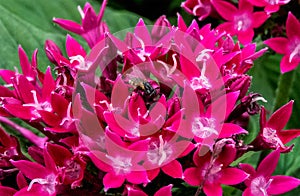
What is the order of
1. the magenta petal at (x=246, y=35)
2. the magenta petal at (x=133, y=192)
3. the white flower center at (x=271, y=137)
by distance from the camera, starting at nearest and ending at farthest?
the magenta petal at (x=133, y=192) → the white flower center at (x=271, y=137) → the magenta petal at (x=246, y=35)

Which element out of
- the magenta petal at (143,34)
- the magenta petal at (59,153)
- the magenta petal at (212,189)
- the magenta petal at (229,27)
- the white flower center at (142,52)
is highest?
the magenta petal at (143,34)

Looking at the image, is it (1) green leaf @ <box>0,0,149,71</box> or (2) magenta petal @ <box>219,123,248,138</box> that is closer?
(2) magenta petal @ <box>219,123,248,138</box>

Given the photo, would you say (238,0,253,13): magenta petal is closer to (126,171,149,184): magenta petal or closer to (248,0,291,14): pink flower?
(248,0,291,14): pink flower

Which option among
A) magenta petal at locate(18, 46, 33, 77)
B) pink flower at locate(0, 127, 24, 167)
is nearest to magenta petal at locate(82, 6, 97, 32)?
magenta petal at locate(18, 46, 33, 77)

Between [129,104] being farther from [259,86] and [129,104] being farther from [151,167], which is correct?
[259,86]

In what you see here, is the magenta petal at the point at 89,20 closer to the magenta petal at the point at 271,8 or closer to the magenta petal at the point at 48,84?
the magenta petal at the point at 48,84

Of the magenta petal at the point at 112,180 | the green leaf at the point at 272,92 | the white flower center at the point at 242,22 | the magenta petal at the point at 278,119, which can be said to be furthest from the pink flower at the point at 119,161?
the green leaf at the point at 272,92

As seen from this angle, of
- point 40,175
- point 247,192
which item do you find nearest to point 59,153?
point 40,175
